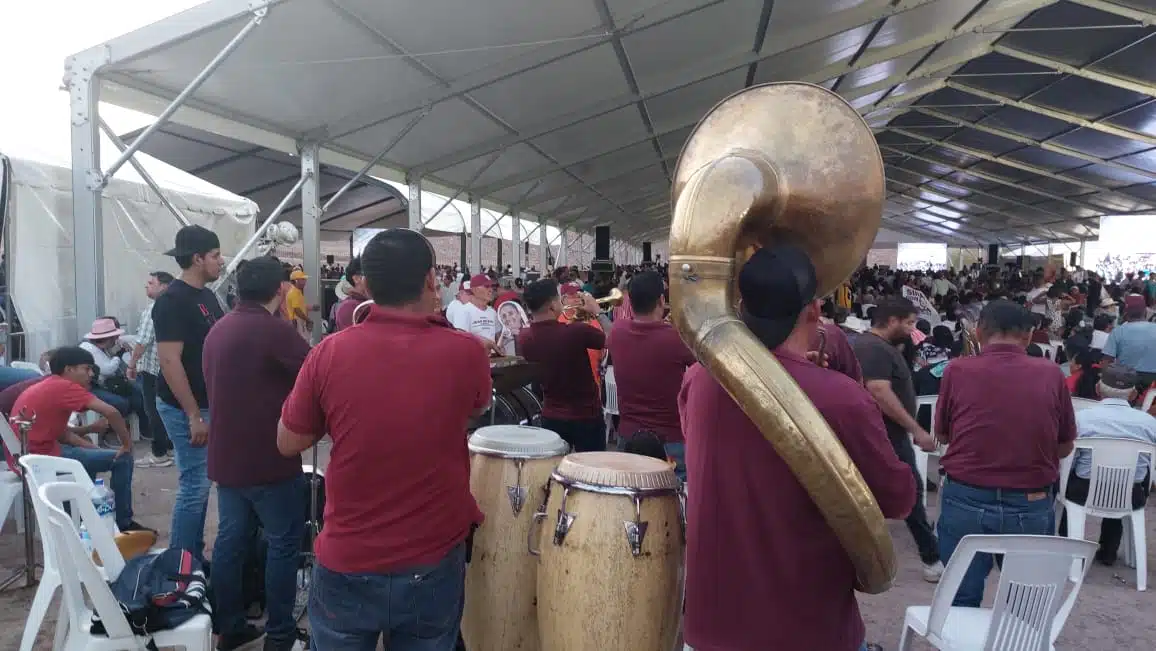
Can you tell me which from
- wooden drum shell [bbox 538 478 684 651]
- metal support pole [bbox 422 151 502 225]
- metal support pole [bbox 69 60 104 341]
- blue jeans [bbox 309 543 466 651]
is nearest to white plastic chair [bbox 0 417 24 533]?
metal support pole [bbox 69 60 104 341]

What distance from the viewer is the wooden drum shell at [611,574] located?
235 cm

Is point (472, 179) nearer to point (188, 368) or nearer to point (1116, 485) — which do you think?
point (188, 368)

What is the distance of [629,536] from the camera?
7.66 feet

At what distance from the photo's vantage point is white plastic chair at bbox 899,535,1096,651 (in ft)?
7.98

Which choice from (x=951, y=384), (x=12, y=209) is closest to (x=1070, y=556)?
(x=951, y=384)

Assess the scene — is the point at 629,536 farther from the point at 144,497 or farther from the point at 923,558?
the point at 144,497

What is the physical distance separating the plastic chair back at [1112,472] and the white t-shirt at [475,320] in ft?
13.9

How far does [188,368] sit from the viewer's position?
11.1 feet

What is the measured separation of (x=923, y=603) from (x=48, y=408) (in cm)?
458

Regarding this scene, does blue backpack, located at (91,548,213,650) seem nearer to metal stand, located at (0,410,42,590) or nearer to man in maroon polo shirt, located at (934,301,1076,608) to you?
metal stand, located at (0,410,42,590)

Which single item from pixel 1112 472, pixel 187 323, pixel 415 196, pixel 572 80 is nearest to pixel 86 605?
pixel 187 323

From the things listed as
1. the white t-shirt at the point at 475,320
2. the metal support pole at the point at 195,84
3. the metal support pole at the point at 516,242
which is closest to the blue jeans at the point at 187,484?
the metal support pole at the point at 195,84

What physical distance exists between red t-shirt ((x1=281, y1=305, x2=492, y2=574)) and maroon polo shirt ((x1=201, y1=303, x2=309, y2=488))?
963 millimetres

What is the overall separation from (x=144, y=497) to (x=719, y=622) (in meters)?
5.06
